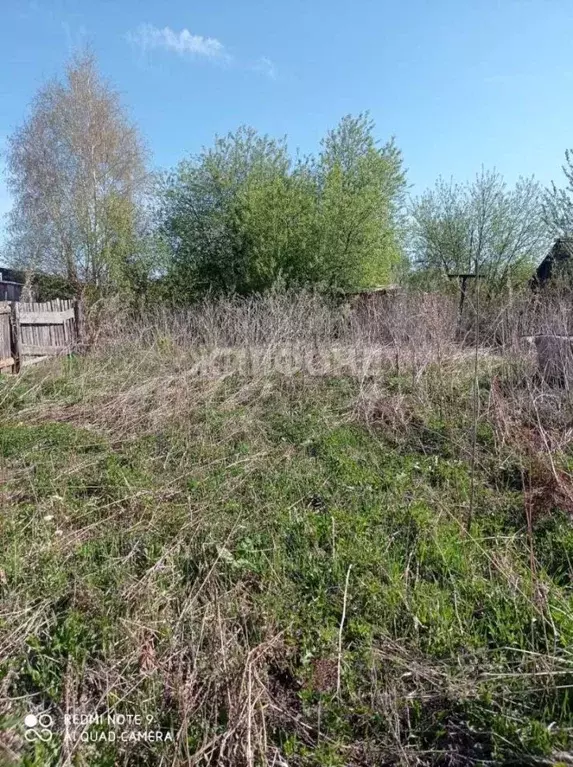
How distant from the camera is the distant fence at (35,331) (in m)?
7.39

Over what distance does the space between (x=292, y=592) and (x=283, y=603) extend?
0.11m

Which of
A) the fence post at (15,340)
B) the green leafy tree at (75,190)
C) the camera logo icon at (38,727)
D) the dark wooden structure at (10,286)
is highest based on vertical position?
the green leafy tree at (75,190)

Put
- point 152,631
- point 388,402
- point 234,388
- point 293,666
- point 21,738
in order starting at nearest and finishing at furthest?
point 21,738 < point 293,666 < point 152,631 < point 388,402 < point 234,388

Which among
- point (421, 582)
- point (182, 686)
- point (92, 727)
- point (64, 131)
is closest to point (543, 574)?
point (421, 582)

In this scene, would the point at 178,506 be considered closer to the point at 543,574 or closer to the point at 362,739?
the point at 362,739

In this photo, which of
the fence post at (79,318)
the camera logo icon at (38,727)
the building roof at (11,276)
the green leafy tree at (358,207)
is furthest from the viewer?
the building roof at (11,276)

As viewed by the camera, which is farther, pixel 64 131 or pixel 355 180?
pixel 64 131

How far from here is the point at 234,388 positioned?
6148mm

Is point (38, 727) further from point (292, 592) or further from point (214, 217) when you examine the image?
point (214, 217)

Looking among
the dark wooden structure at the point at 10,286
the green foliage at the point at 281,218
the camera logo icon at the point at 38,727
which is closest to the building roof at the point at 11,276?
the dark wooden structure at the point at 10,286

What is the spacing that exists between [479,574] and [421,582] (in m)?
0.34

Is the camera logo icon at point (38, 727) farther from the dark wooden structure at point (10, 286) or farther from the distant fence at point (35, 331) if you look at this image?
the dark wooden structure at point (10, 286)

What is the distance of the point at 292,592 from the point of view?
2283 millimetres

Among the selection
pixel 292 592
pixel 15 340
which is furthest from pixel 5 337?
pixel 292 592
